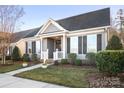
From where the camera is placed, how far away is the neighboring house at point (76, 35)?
46.1 feet

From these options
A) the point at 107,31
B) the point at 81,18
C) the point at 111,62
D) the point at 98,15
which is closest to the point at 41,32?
the point at 81,18

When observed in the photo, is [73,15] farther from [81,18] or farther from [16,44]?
[16,44]

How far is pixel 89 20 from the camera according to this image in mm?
15969

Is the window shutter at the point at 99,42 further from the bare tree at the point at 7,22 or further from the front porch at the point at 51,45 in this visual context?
the bare tree at the point at 7,22

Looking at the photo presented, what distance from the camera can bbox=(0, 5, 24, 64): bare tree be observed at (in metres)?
17.0

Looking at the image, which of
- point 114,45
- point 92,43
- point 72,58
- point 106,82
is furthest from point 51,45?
point 106,82

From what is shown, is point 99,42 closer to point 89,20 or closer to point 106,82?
point 89,20

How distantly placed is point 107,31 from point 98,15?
2874 millimetres

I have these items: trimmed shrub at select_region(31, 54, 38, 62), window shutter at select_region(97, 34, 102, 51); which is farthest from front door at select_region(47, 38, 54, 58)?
window shutter at select_region(97, 34, 102, 51)

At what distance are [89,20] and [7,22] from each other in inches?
322

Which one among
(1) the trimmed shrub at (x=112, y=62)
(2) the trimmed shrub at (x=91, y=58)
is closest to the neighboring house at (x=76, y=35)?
(2) the trimmed shrub at (x=91, y=58)

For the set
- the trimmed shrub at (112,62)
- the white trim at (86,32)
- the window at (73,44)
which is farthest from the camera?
the window at (73,44)

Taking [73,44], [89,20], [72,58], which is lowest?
[72,58]

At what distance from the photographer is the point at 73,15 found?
1872 centimetres
